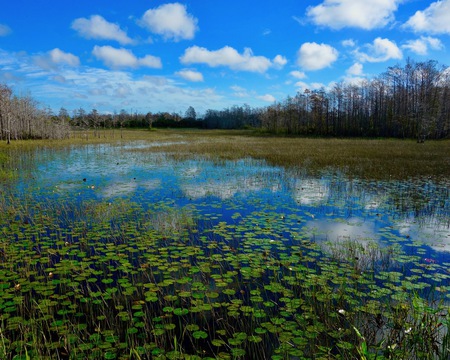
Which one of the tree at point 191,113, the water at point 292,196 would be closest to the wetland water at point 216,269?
the water at point 292,196

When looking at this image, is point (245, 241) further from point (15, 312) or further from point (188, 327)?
point (15, 312)

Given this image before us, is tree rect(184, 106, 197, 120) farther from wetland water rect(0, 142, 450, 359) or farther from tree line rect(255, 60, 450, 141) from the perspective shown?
wetland water rect(0, 142, 450, 359)

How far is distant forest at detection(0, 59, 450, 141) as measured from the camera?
47.7 meters

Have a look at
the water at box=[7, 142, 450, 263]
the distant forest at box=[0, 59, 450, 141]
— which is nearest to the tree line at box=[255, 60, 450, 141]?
the distant forest at box=[0, 59, 450, 141]

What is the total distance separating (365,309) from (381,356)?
942 mm

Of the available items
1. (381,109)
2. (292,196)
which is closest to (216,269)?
(292,196)

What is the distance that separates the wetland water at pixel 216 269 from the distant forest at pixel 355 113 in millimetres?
38295

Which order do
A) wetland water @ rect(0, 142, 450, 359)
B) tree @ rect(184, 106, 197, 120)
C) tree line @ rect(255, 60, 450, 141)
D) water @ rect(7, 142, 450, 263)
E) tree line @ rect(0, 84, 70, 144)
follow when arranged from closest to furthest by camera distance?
wetland water @ rect(0, 142, 450, 359)
water @ rect(7, 142, 450, 263)
tree line @ rect(0, 84, 70, 144)
tree line @ rect(255, 60, 450, 141)
tree @ rect(184, 106, 197, 120)

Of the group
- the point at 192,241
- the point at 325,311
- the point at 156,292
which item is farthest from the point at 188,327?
the point at 192,241

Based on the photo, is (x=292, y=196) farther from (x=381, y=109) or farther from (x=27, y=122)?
(x=381, y=109)

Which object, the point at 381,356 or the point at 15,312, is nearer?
the point at 381,356

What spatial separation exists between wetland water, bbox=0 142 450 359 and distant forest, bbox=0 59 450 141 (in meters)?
38.3

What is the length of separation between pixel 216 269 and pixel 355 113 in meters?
76.3

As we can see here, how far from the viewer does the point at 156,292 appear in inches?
201
